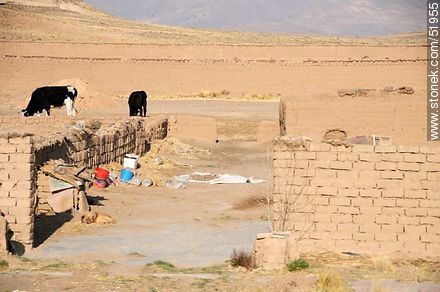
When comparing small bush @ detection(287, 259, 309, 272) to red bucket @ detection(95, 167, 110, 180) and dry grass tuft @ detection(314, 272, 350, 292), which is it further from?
red bucket @ detection(95, 167, 110, 180)

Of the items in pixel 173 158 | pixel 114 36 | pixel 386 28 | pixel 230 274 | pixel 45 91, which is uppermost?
pixel 386 28

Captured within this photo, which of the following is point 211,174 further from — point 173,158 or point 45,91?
point 45,91

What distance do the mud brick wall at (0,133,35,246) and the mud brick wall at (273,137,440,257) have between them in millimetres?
3722

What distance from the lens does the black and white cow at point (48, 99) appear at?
30.5 metres

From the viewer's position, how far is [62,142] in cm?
1925

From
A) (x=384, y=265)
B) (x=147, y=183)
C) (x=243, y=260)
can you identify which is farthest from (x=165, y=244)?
(x=147, y=183)

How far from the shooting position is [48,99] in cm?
3089

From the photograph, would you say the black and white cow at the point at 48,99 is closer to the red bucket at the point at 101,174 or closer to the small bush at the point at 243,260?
the red bucket at the point at 101,174

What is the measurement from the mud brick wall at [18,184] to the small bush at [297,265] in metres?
4.10

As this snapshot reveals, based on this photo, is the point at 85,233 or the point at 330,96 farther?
the point at 330,96

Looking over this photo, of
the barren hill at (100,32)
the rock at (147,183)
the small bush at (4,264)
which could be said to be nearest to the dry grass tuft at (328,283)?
the small bush at (4,264)

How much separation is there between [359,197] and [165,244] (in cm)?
319

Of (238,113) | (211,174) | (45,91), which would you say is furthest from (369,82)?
(211,174)

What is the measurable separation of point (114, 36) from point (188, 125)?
51.0 m
